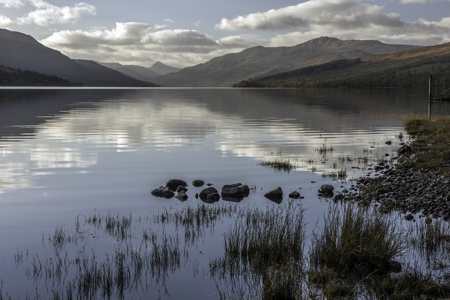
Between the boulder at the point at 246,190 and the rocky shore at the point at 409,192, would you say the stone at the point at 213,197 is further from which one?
the rocky shore at the point at 409,192

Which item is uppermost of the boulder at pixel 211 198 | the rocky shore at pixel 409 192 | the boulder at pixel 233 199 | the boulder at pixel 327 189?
the rocky shore at pixel 409 192

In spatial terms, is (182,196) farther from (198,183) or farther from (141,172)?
(141,172)

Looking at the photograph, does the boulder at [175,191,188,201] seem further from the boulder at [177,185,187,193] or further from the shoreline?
the shoreline

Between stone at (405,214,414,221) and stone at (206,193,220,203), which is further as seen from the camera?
stone at (206,193,220,203)

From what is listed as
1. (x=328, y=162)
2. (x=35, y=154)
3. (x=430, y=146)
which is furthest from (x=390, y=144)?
(x=35, y=154)

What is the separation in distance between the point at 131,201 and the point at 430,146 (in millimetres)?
18095

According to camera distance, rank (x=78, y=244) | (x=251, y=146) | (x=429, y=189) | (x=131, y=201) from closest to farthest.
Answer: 1. (x=78, y=244)
2. (x=429, y=189)
3. (x=131, y=201)
4. (x=251, y=146)

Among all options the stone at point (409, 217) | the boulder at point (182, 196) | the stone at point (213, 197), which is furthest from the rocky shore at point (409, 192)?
the boulder at point (182, 196)

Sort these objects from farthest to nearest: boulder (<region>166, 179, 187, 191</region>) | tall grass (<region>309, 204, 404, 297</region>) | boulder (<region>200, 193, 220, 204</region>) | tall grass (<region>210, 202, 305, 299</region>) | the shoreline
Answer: boulder (<region>166, 179, 187, 191</region>) < boulder (<region>200, 193, 220, 204</region>) < the shoreline < tall grass (<region>309, 204, 404, 297</region>) < tall grass (<region>210, 202, 305, 299</region>)

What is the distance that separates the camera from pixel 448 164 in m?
18.0

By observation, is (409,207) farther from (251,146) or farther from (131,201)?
(251,146)

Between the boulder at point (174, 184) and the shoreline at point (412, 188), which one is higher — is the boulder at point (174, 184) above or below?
below

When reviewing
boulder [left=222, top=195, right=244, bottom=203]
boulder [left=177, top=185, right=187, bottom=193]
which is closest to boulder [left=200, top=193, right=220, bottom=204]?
boulder [left=222, top=195, right=244, bottom=203]

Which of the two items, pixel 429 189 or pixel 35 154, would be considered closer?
pixel 429 189
